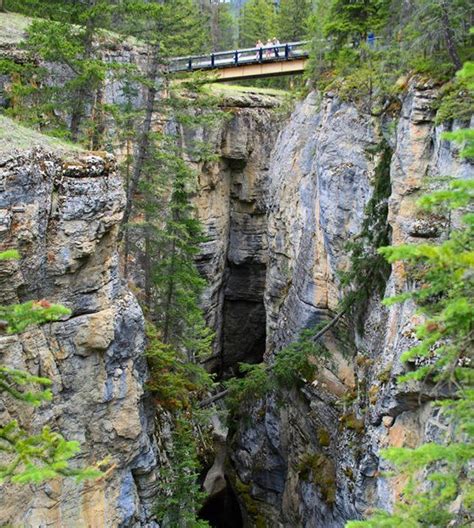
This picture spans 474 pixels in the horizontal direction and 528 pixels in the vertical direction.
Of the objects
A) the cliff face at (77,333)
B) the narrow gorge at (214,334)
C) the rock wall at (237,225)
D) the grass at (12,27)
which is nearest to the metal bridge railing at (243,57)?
the narrow gorge at (214,334)

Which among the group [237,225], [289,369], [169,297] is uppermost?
[237,225]

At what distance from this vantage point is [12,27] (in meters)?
21.3

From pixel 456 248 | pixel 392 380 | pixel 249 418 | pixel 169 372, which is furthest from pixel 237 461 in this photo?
pixel 456 248

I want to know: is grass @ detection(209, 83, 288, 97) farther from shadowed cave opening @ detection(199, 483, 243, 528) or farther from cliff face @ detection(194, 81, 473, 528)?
shadowed cave opening @ detection(199, 483, 243, 528)

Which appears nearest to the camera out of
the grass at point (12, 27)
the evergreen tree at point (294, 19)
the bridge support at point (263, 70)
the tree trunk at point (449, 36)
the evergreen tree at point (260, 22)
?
the tree trunk at point (449, 36)

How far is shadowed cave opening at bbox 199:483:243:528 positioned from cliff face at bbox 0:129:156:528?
40.1 ft

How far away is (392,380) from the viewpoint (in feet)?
41.1

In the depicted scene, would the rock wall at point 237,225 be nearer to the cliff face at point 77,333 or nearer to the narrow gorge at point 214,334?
the narrow gorge at point 214,334

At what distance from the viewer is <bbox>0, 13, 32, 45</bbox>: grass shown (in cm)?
1989

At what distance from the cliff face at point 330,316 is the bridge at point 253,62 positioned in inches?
132

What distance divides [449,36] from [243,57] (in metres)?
16.2

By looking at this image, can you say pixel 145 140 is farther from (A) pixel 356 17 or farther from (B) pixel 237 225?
(B) pixel 237 225

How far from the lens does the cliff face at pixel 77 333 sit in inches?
429

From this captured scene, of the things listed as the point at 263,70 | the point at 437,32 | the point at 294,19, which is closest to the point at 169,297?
the point at 437,32
